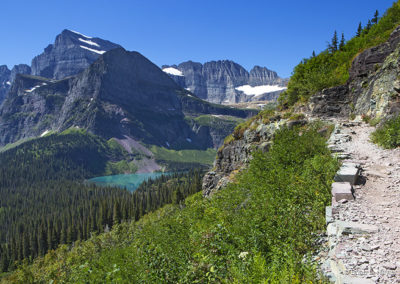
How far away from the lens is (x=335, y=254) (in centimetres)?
580

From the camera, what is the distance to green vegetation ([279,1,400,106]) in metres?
27.3

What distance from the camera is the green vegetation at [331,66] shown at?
89.7ft

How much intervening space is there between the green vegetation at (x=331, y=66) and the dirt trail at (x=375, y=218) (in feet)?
56.5

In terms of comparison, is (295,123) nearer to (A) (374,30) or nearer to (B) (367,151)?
(B) (367,151)

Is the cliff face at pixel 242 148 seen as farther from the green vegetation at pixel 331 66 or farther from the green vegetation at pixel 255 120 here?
the green vegetation at pixel 331 66

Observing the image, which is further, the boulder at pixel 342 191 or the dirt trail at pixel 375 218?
the boulder at pixel 342 191

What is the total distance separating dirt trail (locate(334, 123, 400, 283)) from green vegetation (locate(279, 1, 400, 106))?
56.5 feet

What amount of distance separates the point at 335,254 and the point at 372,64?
84.1ft

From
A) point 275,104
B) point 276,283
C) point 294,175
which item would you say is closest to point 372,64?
point 275,104

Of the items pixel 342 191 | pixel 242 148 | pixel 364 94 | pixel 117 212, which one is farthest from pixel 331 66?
pixel 117 212

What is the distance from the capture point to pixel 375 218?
7098 mm

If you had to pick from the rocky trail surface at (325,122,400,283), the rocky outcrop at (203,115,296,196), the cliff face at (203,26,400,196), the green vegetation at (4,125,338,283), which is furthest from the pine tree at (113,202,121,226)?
the rocky trail surface at (325,122,400,283)

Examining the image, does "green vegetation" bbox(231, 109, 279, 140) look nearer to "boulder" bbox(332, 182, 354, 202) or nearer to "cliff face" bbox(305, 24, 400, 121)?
"cliff face" bbox(305, 24, 400, 121)

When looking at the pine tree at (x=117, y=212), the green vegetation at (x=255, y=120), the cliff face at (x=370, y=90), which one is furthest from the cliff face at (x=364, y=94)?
the pine tree at (x=117, y=212)
